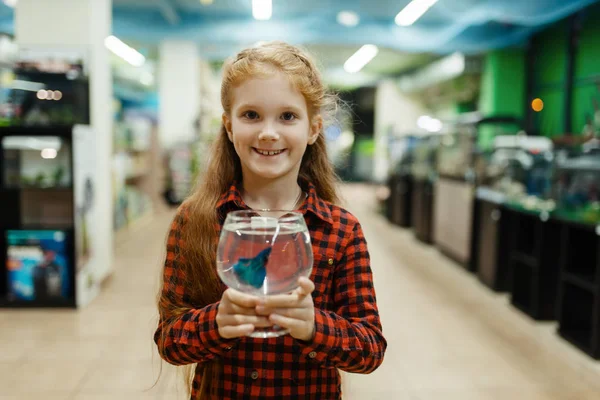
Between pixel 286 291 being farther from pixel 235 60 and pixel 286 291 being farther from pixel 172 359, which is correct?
pixel 235 60

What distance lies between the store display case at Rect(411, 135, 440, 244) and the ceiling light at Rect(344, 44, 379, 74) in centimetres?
364

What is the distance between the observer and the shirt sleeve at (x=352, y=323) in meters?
0.94

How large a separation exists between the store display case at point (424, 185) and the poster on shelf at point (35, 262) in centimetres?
496

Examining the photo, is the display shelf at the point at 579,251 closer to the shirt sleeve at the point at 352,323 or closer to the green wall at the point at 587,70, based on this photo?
the shirt sleeve at the point at 352,323

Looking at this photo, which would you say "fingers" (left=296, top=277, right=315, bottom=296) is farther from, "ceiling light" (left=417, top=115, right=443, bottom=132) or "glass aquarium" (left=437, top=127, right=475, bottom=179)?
"ceiling light" (left=417, top=115, right=443, bottom=132)

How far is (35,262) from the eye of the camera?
426 cm

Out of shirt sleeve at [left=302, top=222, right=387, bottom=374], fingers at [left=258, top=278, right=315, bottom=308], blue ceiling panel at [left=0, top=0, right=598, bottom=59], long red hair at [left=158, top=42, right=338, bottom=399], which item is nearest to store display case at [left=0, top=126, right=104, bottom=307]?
long red hair at [left=158, top=42, right=338, bottom=399]

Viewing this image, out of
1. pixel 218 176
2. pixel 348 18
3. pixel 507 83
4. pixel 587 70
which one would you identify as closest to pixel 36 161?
pixel 218 176

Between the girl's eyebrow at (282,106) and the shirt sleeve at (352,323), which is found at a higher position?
the girl's eyebrow at (282,106)

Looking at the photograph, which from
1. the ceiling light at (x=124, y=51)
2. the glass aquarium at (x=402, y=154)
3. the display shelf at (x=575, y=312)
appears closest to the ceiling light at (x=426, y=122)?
the glass aquarium at (x=402, y=154)

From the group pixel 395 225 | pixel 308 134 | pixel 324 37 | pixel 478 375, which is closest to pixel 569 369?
pixel 478 375

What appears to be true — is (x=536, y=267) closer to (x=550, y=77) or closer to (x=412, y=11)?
(x=412, y=11)

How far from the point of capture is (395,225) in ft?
30.7

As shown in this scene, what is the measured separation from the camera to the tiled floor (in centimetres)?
300
